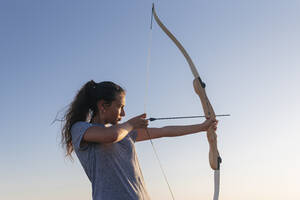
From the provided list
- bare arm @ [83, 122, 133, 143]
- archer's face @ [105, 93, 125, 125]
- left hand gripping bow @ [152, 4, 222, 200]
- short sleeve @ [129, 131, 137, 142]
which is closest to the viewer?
bare arm @ [83, 122, 133, 143]

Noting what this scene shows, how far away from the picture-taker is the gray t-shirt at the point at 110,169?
206 centimetres

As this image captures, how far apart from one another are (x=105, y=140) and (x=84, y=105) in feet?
1.47

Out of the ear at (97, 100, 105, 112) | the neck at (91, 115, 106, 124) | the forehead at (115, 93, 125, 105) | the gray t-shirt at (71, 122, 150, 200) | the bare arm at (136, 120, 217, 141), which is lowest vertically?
the gray t-shirt at (71, 122, 150, 200)

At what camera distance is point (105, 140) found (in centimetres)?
204

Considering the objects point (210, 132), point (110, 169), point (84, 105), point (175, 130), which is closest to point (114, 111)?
point (84, 105)

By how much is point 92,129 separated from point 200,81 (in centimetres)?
130

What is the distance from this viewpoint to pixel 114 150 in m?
2.15

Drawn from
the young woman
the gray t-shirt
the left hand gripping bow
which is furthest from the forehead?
the left hand gripping bow

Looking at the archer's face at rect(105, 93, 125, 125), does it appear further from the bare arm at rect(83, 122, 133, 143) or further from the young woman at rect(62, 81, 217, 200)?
the bare arm at rect(83, 122, 133, 143)

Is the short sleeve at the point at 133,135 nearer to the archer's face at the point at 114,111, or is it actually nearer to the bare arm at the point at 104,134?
the archer's face at the point at 114,111

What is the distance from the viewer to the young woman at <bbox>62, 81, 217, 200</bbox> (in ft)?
6.77

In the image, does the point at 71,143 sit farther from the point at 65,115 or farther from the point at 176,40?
the point at 176,40

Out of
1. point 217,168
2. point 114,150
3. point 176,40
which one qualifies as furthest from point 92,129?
point 176,40

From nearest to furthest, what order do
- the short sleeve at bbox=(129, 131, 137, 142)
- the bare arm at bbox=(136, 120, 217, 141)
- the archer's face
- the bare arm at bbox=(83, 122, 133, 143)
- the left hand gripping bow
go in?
the bare arm at bbox=(83, 122, 133, 143) < the archer's face < the short sleeve at bbox=(129, 131, 137, 142) < the bare arm at bbox=(136, 120, 217, 141) < the left hand gripping bow
